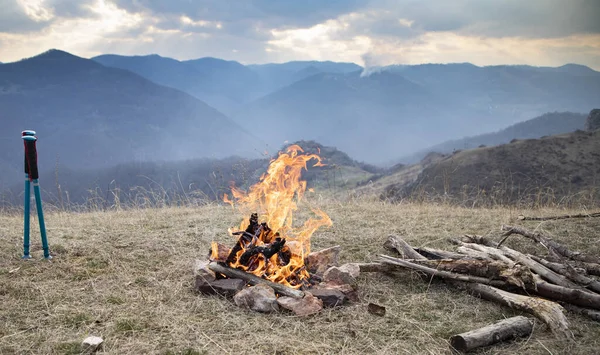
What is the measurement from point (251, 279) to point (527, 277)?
3.35m

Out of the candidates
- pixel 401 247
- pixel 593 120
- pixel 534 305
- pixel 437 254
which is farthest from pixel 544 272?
pixel 593 120

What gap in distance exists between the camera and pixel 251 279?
16.8ft

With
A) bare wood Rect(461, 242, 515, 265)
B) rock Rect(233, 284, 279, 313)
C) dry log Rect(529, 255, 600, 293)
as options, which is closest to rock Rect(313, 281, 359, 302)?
rock Rect(233, 284, 279, 313)

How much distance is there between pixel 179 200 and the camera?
11398 mm

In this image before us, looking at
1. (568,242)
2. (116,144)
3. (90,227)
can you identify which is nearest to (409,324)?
(568,242)

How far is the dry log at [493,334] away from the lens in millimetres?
3877

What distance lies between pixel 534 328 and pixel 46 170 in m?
158

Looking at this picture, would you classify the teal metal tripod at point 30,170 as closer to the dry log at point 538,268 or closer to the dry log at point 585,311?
the dry log at point 538,268

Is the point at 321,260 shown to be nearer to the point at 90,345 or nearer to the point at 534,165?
the point at 90,345

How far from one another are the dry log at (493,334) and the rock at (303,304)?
1.48 meters

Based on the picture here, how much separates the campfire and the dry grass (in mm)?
207

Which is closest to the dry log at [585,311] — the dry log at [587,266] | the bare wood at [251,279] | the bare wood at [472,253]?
the dry log at [587,266]

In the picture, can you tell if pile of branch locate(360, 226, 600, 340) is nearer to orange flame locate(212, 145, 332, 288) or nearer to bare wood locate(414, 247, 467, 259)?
bare wood locate(414, 247, 467, 259)

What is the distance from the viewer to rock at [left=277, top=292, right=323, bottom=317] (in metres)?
4.61
